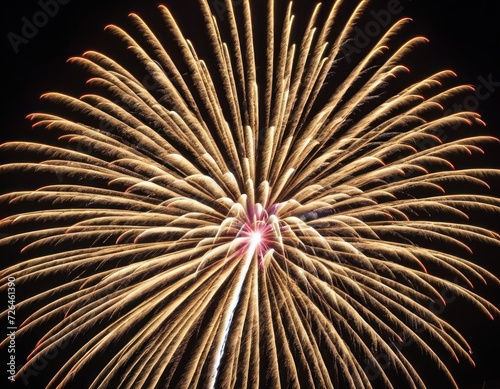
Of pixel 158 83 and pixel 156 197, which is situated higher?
pixel 158 83

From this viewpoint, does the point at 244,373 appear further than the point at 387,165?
No

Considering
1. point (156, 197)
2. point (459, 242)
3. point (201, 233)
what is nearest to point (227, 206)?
point (201, 233)

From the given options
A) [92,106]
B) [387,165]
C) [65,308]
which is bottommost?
[65,308]

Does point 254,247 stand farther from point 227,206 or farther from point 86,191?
point 86,191

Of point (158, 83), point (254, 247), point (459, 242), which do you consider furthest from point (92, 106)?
point (459, 242)

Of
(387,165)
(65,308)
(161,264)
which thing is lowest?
(65,308)

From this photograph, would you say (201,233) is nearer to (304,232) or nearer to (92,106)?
(304,232)

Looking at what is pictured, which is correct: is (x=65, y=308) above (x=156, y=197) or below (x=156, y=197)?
below

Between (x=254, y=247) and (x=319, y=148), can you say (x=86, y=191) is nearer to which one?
(x=254, y=247)

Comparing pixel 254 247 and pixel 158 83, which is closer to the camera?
pixel 254 247
